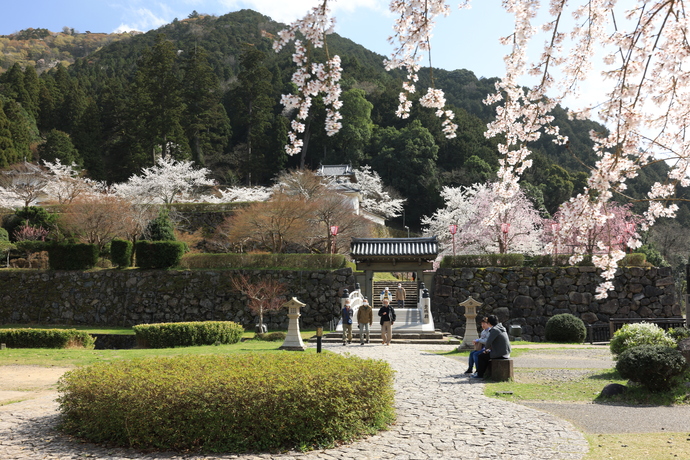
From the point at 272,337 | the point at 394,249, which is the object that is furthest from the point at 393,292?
the point at 272,337

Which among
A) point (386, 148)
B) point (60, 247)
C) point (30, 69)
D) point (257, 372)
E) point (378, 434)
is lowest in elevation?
point (378, 434)

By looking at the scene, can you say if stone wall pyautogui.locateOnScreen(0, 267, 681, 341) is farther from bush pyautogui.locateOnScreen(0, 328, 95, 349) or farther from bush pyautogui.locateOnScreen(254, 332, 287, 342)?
bush pyautogui.locateOnScreen(0, 328, 95, 349)

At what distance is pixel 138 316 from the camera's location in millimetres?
23844

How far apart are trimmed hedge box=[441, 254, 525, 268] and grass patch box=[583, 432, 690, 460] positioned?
18586 mm

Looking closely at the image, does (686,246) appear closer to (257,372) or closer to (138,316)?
(138,316)

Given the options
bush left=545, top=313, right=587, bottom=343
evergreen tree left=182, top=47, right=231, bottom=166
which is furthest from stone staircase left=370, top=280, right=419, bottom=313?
evergreen tree left=182, top=47, right=231, bottom=166

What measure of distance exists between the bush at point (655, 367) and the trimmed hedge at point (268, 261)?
1730cm

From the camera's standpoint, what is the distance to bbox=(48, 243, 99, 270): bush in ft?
81.3

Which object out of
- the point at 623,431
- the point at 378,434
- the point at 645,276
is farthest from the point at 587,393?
the point at 645,276

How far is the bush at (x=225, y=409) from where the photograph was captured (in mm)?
5320

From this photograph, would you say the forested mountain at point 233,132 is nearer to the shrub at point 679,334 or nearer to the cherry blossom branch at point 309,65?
the shrub at point 679,334

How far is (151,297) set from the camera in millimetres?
24000

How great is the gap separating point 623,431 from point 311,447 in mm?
3553

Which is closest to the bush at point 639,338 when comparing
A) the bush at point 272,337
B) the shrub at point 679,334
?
the shrub at point 679,334
